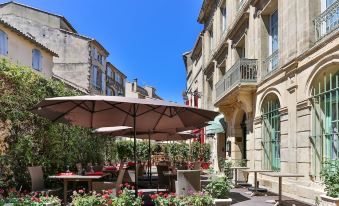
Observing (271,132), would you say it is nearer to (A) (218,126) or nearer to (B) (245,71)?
(B) (245,71)

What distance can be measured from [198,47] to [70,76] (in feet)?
56.9

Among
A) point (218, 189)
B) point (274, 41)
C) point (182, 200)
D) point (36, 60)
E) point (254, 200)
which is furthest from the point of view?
point (36, 60)

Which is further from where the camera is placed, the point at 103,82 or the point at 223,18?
the point at 103,82

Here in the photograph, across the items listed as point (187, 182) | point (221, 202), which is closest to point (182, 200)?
point (221, 202)

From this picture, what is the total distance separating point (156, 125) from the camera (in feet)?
34.7

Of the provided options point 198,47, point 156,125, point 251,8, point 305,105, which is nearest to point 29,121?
point 156,125

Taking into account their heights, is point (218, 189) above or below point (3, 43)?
below

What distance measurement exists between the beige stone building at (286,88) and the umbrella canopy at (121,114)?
3224 mm

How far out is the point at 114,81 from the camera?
62.9 meters

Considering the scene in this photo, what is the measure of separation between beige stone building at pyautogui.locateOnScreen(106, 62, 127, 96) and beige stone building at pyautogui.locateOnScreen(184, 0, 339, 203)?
39.6 meters

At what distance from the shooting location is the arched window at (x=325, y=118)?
398 inches

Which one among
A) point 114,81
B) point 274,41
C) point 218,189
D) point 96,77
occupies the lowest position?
point 218,189

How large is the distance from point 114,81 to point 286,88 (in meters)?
A: 51.8

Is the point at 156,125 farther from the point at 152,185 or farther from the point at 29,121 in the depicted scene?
the point at 152,185
